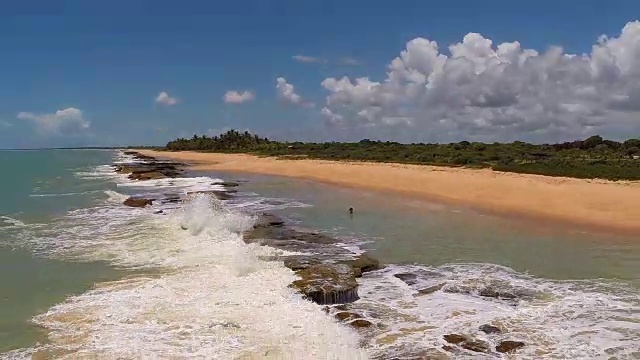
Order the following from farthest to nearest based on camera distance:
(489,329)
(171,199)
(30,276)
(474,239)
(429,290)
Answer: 1. (171,199)
2. (474,239)
3. (30,276)
4. (429,290)
5. (489,329)

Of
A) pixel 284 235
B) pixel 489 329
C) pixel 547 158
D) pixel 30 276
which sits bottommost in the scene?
pixel 30 276

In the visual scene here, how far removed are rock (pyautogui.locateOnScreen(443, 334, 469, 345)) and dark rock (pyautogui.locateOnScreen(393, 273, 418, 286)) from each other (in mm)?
4059

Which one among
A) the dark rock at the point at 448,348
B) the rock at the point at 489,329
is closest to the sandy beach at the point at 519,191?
the rock at the point at 489,329

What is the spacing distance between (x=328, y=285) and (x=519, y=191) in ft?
80.9

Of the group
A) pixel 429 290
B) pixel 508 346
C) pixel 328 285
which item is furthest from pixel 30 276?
pixel 508 346

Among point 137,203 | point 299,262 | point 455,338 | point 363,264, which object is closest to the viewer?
point 455,338

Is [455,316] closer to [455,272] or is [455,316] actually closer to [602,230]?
[455,272]

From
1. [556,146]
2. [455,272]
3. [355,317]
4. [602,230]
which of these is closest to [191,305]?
[355,317]

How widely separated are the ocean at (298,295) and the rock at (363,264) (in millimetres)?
315

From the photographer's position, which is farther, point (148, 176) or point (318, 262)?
point (148, 176)

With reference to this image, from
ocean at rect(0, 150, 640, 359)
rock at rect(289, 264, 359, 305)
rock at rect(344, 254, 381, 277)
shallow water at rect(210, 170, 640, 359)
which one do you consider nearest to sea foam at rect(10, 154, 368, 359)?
ocean at rect(0, 150, 640, 359)

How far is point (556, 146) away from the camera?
268 ft

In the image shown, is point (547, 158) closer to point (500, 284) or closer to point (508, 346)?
point (500, 284)

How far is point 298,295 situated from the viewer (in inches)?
571
